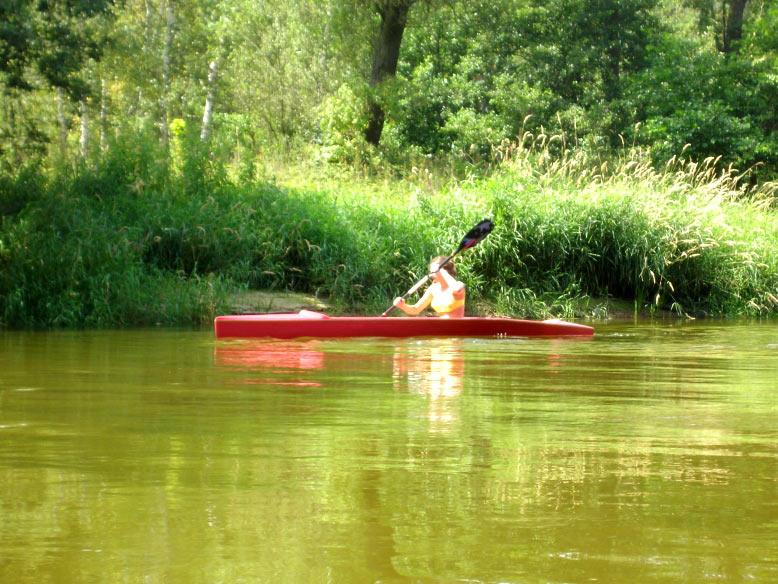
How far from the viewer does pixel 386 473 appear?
498cm

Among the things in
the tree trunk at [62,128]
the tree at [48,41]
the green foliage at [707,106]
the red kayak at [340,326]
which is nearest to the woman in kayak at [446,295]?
the red kayak at [340,326]

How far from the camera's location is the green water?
3689mm

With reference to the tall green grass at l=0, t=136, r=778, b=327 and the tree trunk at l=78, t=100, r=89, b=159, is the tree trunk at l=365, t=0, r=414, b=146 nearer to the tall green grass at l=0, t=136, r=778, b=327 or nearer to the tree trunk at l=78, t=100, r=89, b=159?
→ the tree trunk at l=78, t=100, r=89, b=159

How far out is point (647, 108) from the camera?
26641mm

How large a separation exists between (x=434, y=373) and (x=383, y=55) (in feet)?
54.7

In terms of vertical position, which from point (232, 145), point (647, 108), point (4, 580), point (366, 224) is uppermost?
point (647, 108)

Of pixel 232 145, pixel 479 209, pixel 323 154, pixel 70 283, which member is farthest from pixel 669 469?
pixel 323 154

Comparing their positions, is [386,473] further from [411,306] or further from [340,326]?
[411,306]

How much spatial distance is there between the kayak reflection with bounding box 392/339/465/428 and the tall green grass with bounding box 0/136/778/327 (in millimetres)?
3955

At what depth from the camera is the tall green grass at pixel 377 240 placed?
14688 mm

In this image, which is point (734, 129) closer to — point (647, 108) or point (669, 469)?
point (647, 108)

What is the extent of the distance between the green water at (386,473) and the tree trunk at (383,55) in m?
15.8

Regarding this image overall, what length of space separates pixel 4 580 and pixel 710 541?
2140 millimetres

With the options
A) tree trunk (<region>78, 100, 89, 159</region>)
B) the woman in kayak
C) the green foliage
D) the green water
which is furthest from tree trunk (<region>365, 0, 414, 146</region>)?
Answer: the green water
